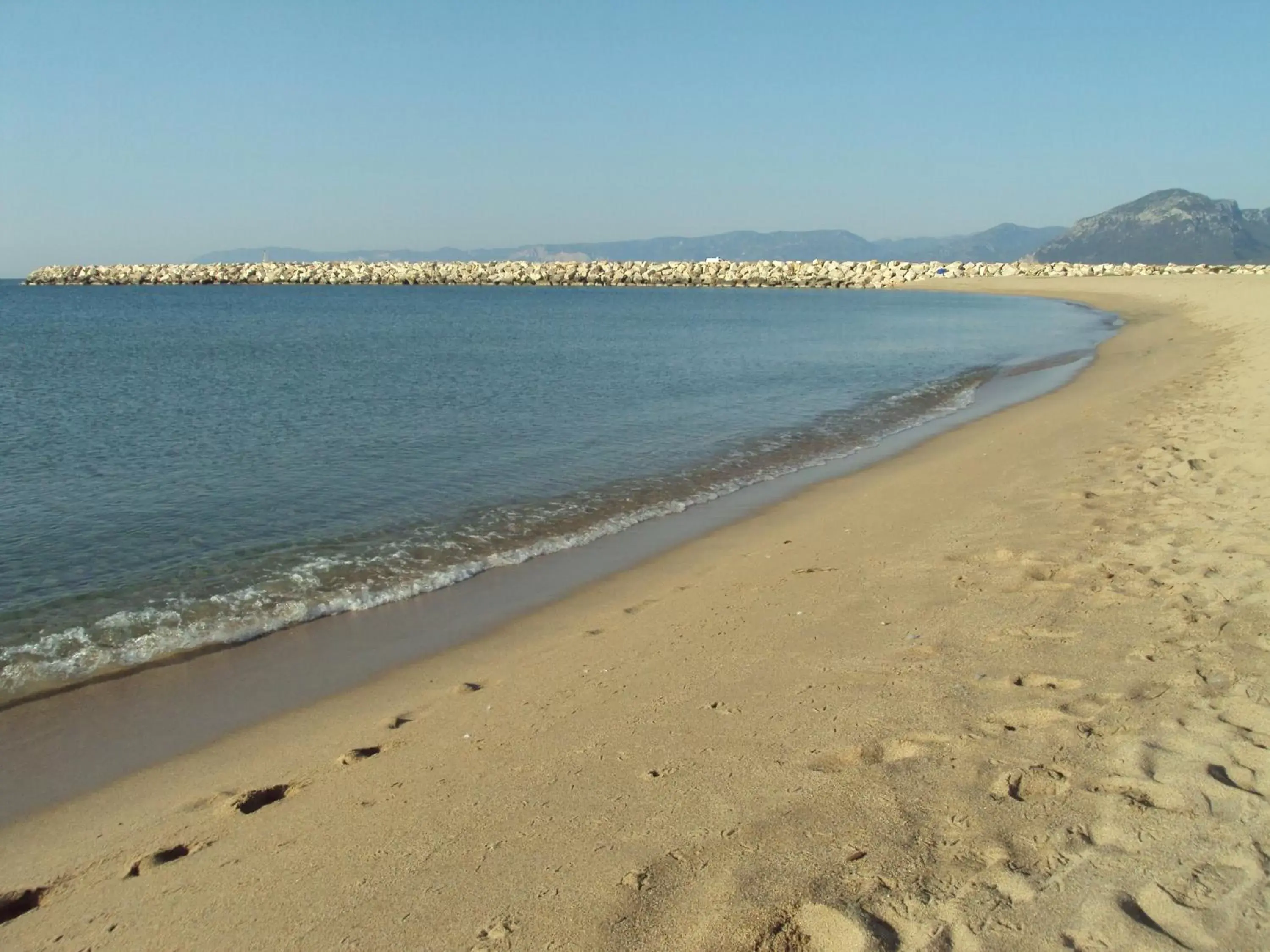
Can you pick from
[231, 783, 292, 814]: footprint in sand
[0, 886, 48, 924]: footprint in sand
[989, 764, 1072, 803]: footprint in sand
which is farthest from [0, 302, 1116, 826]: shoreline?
[989, 764, 1072, 803]: footprint in sand

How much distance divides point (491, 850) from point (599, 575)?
438cm

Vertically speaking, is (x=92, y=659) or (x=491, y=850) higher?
(x=491, y=850)

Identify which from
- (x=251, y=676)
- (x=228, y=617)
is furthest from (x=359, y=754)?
(x=228, y=617)

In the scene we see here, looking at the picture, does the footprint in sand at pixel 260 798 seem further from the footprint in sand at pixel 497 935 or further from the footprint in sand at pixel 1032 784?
the footprint in sand at pixel 1032 784

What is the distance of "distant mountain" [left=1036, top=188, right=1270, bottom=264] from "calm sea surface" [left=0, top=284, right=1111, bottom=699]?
9895 cm

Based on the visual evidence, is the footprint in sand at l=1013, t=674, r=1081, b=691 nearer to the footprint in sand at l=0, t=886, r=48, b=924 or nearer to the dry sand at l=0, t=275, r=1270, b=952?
the dry sand at l=0, t=275, r=1270, b=952

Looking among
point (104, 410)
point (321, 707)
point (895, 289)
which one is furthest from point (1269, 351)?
point (895, 289)

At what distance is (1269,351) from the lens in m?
17.3

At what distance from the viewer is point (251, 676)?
19.7 feet

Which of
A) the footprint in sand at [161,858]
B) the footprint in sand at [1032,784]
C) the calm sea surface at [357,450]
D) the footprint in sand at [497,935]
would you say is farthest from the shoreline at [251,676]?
the footprint in sand at [1032,784]

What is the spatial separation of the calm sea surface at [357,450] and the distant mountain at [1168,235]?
9895 cm

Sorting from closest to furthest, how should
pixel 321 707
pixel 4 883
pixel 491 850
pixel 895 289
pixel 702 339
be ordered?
pixel 491 850 → pixel 4 883 → pixel 321 707 → pixel 702 339 → pixel 895 289

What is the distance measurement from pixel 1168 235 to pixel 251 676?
154 metres

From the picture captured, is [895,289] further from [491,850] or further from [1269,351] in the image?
[491,850]
